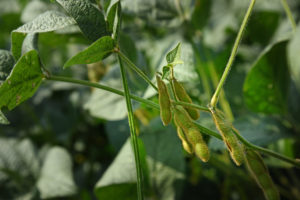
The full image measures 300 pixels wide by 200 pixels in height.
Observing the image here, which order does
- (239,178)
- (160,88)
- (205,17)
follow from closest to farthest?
(160,88)
(239,178)
(205,17)

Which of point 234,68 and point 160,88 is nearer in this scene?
point 160,88

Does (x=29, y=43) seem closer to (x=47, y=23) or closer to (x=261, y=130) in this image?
(x=47, y=23)

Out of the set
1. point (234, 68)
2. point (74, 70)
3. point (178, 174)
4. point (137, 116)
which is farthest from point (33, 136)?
point (234, 68)

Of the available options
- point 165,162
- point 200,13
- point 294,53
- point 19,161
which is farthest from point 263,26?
point 19,161

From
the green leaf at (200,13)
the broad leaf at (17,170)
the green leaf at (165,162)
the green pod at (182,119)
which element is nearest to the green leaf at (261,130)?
the green leaf at (165,162)

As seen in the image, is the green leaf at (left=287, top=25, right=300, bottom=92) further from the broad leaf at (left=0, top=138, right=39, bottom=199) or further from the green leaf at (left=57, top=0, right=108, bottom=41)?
the broad leaf at (left=0, top=138, right=39, bottom=199)

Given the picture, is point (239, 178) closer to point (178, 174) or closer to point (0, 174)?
point (178, 174)

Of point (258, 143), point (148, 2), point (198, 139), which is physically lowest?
point (258, 143)

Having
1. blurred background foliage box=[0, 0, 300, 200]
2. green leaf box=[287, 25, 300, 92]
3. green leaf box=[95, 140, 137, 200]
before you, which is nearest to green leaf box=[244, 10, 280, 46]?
blurred background foliage box=[0, 0, 300, 200]
